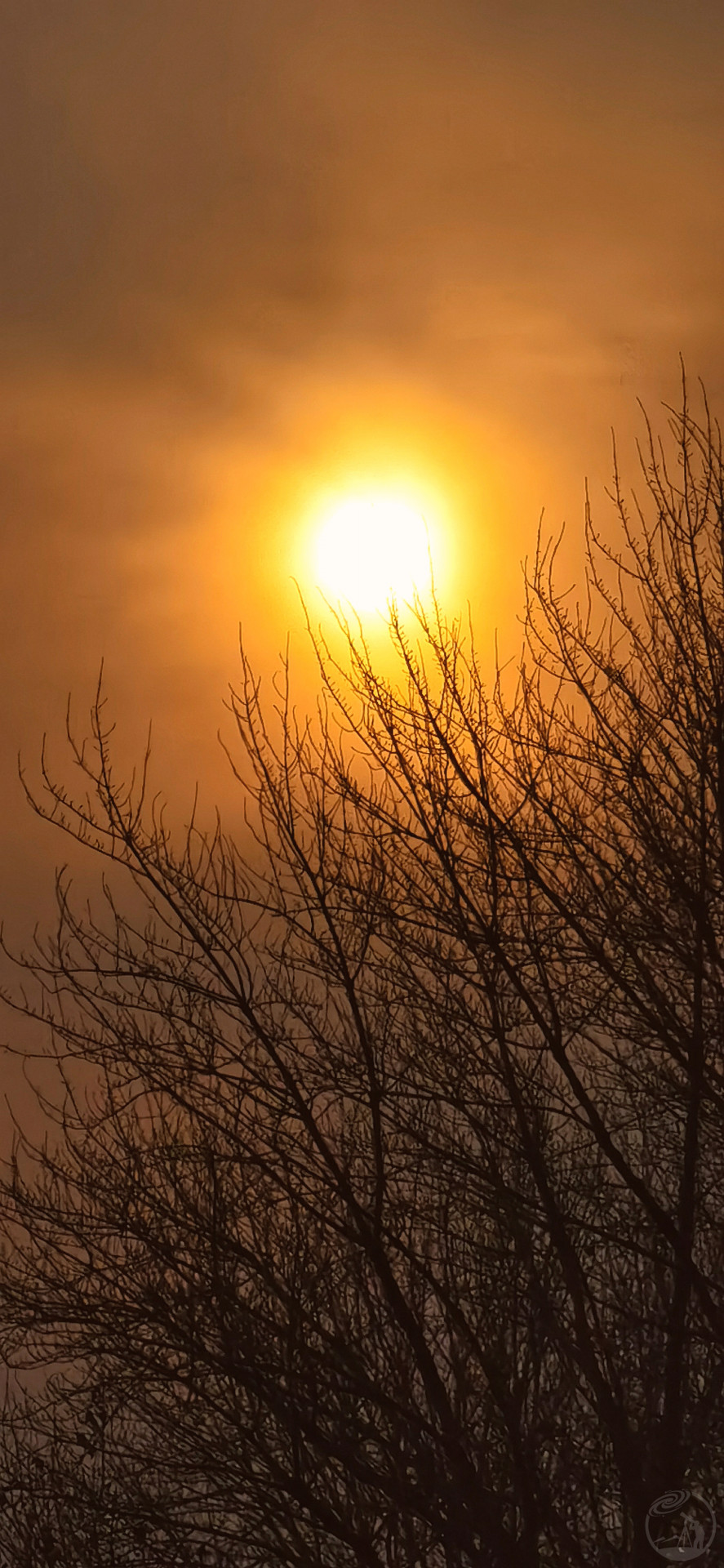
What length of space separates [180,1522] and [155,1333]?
1.47m

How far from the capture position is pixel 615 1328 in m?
8.25

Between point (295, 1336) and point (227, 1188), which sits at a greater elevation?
point (227, 1188)

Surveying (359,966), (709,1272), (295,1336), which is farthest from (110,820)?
(709,1272)

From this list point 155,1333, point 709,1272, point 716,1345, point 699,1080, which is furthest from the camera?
point 155,1333

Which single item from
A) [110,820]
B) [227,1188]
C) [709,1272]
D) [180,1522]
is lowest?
[180,1522]

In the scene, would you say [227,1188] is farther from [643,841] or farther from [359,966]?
[643,841]

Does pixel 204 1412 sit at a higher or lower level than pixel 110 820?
lower

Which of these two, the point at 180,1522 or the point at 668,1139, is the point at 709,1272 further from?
the point at 180,1522

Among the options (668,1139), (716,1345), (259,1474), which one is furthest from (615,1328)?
(259,1474)

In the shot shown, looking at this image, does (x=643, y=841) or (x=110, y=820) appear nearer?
(x=643, y=841)

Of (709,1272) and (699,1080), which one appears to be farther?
(709,1272)

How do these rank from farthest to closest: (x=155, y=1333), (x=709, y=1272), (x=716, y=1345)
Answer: (x=155, y=1333), (x=709, y=1272), (x=716, y=1345)

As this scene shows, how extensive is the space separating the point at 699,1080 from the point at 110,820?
406 cm

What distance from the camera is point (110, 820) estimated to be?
353 inches
